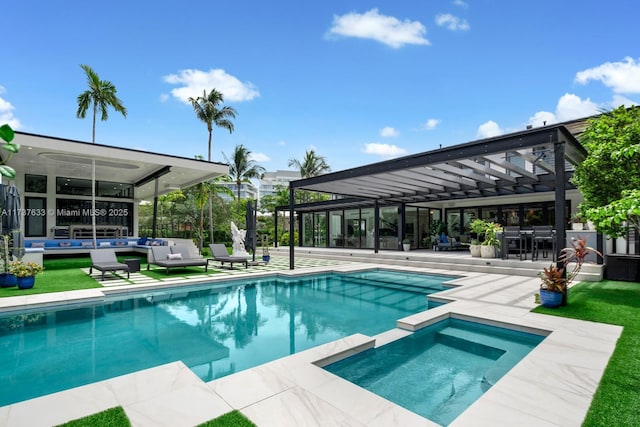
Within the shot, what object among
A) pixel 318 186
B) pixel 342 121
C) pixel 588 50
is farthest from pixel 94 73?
pixel 588 50

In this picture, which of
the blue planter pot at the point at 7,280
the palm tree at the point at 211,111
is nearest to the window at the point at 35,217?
the palm tree at the point at 211,111

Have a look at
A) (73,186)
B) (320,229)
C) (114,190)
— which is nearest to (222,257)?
(114,190)

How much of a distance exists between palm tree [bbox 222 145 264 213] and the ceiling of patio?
13.4 m

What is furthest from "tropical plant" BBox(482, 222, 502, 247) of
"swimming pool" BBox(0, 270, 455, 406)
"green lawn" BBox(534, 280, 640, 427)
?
"swimming pool" BBox(0, 270, 455, 406)

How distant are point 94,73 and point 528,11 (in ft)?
77.1

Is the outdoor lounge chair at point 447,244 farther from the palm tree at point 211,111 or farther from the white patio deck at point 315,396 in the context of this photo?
the palm tree at point 211,111

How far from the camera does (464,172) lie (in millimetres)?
11008

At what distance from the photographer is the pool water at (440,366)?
3.37 meters

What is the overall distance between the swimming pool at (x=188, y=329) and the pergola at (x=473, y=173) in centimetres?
346

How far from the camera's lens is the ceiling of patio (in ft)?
23.2

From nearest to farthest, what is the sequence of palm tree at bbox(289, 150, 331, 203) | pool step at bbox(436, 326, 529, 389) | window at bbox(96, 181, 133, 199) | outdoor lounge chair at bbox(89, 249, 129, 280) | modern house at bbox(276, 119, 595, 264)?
pool step at bbox(436, 326, 529, 389) < modern house at bbox(276, 119, 595, 264) < outdoor lounge chair at bbox(89, 249, 129, 280) < window at bbox(96, 181, 133, 199) < palm tree at bbox(289, 150, 331, 203)

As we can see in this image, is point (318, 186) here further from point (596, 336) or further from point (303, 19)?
point (596, 336)

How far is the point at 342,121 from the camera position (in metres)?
22.4

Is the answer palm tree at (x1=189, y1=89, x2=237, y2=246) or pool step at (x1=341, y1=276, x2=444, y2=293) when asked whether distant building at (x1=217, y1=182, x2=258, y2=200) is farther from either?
pool step at (x1=341, y1=276, x2=444, y2=293)
